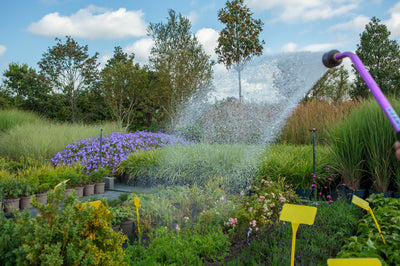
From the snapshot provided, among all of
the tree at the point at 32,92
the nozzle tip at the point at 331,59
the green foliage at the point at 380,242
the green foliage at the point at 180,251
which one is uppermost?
the tree at the point at 32,92

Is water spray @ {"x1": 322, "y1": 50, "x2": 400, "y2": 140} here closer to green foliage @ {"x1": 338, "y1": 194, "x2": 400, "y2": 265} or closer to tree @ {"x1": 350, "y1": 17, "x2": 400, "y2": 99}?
green foliage @ {"x1": 338, "y1": 194, "x2": 400, "y2": 265}

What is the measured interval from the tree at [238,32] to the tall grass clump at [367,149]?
8304mm

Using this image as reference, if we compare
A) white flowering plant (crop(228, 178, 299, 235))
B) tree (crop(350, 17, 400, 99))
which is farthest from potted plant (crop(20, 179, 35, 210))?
tree (crop(350, 17, 400, 99))

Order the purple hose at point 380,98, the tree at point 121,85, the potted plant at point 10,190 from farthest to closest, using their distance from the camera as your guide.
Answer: the tree at point 121,85 → the potted plant at point 10,190 → the purple hose at point 380,98

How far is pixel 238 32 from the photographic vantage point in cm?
1167

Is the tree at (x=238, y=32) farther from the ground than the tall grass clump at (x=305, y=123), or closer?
farther from the ground

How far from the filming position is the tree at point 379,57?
43.7 ft

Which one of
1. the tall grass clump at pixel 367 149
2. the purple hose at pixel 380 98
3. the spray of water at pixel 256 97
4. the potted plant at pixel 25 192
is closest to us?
the purple hose at pixel 380 98

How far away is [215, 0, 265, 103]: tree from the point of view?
11531 millimetres

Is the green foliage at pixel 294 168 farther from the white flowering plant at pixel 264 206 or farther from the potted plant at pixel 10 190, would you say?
the potted plant at pixel 10 190

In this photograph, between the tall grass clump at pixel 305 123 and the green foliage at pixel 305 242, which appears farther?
the tall grass clump at pixel 305 123

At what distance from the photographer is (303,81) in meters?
2.94

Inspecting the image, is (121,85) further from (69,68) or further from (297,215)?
(297,215)

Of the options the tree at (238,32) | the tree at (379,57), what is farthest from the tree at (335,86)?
the tree at (238,32)
